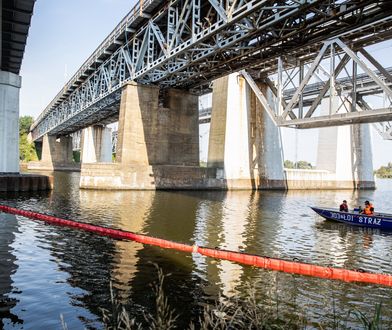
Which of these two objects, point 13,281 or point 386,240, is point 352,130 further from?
point 13,281

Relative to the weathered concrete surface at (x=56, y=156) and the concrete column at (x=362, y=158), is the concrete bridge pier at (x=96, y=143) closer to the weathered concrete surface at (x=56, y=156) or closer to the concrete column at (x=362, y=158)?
the weathered concrete surface at (x=56, y=156)

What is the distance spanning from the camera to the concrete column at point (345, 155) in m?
66.9

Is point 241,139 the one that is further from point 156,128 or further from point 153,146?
point 153,146

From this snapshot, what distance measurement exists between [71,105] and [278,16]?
65.8m

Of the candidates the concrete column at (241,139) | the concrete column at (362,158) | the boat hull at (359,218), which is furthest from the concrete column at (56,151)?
the boat hull at (359,218)

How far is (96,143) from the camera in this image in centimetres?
10569

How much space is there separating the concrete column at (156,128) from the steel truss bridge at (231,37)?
1640 millimetres

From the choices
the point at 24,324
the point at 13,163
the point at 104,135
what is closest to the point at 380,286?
the point at 24,324

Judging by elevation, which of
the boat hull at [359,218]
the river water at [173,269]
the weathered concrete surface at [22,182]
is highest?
the weathered concrete surface at [22,182]

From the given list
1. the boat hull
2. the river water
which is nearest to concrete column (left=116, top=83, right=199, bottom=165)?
the river water

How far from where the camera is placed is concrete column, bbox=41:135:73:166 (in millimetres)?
119500

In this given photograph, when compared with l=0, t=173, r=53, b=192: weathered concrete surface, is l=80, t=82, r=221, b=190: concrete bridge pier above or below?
above

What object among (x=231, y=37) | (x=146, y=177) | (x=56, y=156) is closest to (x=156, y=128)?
(x=146, y=177)

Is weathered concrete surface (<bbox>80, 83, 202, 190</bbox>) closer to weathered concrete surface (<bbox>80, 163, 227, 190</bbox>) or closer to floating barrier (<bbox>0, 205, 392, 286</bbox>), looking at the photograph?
weathered concrete surface (<bbox>80, 163, 227, 190</bbox>)
